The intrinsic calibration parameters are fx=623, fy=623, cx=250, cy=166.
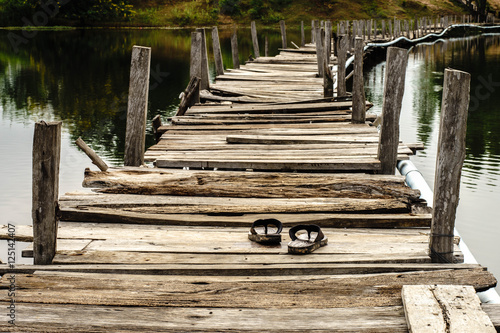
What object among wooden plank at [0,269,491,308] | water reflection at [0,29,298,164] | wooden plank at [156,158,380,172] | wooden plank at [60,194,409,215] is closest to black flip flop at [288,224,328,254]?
wooden plank at [0,269,491,308]

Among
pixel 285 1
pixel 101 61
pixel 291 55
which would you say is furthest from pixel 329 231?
pixel 285 1

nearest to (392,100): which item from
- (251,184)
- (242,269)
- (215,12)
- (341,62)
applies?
(251,184)

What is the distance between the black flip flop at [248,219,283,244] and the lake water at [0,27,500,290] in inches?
186

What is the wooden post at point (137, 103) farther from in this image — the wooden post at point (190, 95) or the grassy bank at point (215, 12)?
the grassy bank at point (215, 12)

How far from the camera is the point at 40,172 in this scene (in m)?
4.45

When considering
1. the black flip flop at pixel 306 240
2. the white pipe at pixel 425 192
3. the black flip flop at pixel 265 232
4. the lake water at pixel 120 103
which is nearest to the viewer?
the white pipe at pixel 425 192

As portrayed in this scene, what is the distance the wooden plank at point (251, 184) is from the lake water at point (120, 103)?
3262mm

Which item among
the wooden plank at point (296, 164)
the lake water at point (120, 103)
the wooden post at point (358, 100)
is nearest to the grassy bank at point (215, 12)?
the lake water at point (120, 103)

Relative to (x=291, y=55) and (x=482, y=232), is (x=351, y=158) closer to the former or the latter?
(x=482, y=232)

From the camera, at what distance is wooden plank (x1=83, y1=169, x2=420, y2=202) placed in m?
6.14

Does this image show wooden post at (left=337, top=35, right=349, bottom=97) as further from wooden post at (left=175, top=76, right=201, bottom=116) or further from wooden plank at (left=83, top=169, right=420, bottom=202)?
wooden plank at (left=83, top=169, right=420, bottom=202)

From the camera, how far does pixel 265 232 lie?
4.98m

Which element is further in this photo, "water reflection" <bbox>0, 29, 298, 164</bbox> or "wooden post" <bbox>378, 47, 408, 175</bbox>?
"water reflection" <bbox>0, 29, 298, 164</bbox>

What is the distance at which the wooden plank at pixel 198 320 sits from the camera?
3.68m
